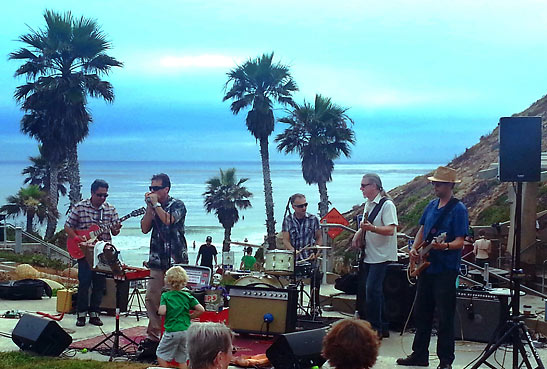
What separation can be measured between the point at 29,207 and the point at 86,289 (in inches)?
1096

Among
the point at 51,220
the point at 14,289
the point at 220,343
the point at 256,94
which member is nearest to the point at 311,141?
the point at 256,94

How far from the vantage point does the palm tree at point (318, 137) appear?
3762 cm

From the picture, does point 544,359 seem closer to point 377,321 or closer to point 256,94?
point 377,321

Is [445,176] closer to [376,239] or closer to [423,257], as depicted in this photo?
[423,257]

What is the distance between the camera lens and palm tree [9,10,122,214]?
108ft

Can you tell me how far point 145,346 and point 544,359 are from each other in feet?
13.1

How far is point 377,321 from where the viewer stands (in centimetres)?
800

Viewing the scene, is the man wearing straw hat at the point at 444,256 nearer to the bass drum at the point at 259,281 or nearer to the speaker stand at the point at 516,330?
the speaker stand at the point at 516,330

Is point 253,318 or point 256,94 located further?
point 256,94

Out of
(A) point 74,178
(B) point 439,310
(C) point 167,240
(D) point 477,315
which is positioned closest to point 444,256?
(B) point 439,310

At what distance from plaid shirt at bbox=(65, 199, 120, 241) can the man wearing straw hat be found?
4.03 meters

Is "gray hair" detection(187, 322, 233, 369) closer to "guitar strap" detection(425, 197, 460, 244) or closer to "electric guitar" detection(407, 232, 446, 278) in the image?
"electric guitar" detection(407, 232, 446, 278)

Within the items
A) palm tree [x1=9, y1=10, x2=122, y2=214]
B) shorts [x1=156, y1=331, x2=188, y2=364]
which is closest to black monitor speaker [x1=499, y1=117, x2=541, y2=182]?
shorts [x1=156, y1=331, x2=188, y2=364]

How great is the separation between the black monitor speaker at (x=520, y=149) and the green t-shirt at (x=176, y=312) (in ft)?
10.0
